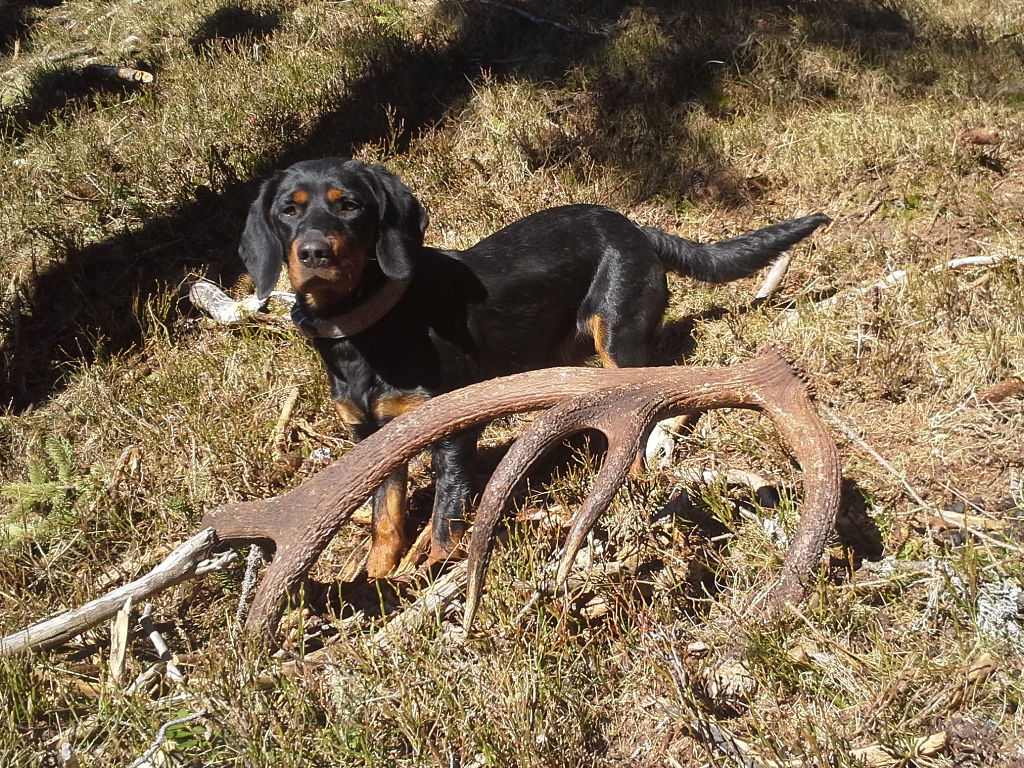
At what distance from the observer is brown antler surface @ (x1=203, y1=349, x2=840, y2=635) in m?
2.68

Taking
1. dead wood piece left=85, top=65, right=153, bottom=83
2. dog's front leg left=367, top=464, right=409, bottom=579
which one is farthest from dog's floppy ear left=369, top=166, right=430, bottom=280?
dead wood piece left=85, top=65, right=153, bottom=83

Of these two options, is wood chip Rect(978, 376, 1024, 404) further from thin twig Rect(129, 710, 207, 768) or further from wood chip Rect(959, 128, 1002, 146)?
thin twig Rect(129, 710, 207, 768)

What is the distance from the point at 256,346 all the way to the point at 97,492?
45.3 inches

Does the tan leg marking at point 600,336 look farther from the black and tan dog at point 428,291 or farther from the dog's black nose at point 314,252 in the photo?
the dog's black nose at point 314,252

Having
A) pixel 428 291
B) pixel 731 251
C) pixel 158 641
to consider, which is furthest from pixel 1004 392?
pixel 158 641

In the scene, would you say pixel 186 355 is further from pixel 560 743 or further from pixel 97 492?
pixel 560 743

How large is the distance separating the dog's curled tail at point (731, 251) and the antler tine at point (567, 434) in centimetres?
172

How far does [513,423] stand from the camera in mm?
4277

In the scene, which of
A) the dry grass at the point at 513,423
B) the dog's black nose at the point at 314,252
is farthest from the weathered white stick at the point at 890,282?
the dog's black nose at the point at 314,252

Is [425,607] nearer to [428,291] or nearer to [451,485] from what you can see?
[451,485]

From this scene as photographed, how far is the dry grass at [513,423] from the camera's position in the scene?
2.47m

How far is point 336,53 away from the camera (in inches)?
277

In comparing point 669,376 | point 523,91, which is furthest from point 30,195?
point 669,376

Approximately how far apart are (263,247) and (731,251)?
2.25m
